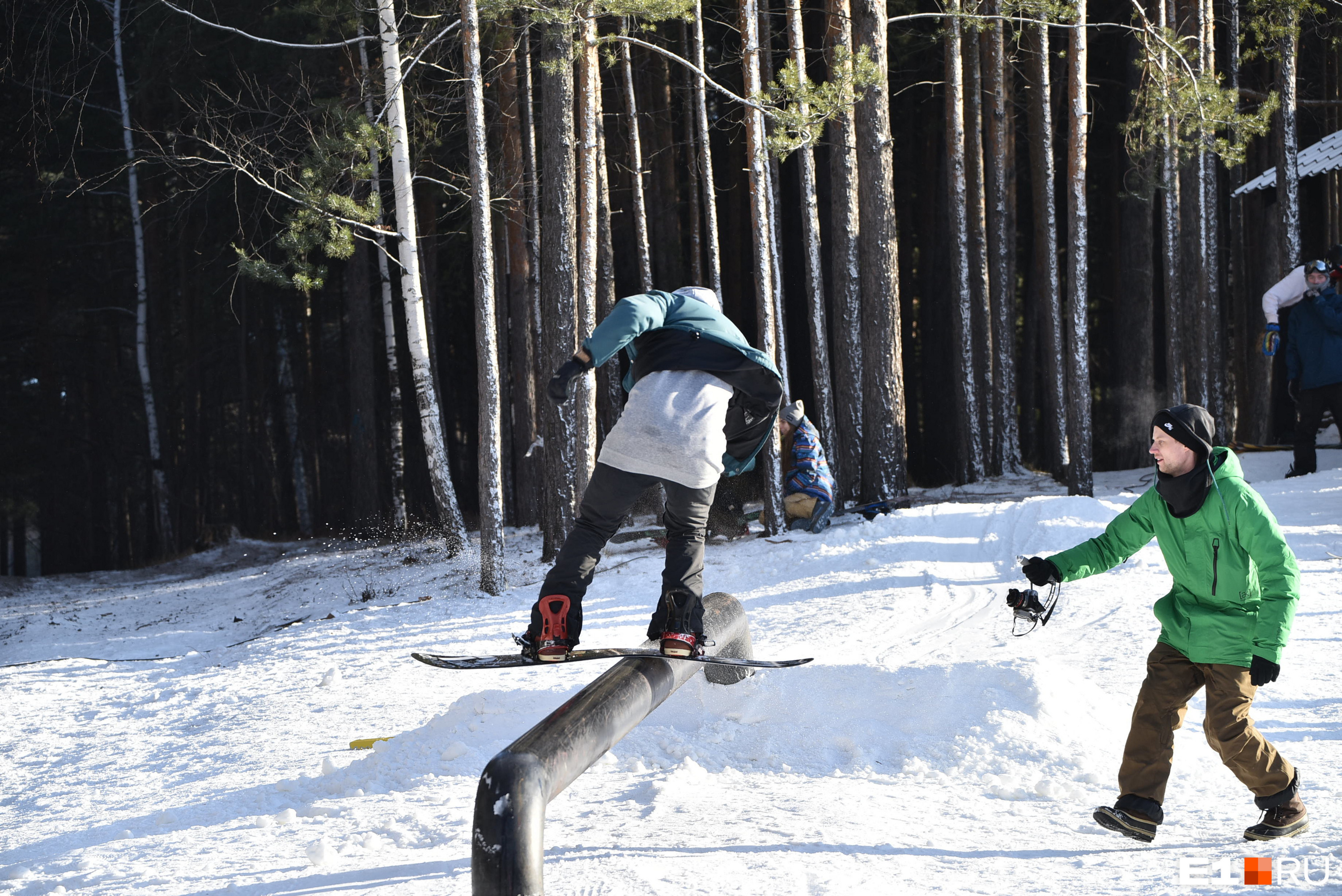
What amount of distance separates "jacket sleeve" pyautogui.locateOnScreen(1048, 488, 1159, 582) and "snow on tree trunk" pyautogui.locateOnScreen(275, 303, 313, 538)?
20.5 meters

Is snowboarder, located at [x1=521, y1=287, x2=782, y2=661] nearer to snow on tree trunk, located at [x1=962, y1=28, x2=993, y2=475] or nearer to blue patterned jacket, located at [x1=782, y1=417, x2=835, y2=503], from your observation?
blue patterned jacket, located at [x1=782, y1=417, x2=835, y2=503]

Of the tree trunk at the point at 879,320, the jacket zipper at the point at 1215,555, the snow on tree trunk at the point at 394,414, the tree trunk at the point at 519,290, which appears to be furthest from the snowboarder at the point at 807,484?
the snow on tree trunk at the point at 394,414

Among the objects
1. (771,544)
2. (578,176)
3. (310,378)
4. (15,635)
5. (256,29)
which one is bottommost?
(15,635)

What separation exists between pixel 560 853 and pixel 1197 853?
7.90 feet

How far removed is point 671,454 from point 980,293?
12.2 meters

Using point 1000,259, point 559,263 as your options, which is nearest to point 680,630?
point 559,263

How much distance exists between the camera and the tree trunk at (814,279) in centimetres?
1104

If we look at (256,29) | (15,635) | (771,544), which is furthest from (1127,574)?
(256,29)

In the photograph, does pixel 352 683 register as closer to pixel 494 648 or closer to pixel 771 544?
pixel 494 648

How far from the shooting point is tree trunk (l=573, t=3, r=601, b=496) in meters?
10.4

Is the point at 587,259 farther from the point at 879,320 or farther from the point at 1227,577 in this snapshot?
the point at 1227,577

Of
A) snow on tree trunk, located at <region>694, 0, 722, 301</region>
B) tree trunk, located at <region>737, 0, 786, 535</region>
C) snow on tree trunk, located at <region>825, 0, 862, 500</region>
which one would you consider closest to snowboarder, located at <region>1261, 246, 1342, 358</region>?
snow on tree trunk, located at <region>825, 0, 862, 500</region>

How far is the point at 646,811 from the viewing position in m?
4.06

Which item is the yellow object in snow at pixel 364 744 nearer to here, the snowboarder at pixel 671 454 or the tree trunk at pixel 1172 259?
the snowboarder at pixel 671 454
